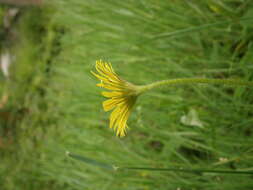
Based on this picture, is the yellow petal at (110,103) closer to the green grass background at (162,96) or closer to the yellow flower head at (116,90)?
the yellow flower head at (116,90)

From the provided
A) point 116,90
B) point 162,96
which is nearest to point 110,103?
point 116,90

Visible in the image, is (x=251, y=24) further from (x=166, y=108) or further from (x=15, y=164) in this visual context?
(x=15, y=164)

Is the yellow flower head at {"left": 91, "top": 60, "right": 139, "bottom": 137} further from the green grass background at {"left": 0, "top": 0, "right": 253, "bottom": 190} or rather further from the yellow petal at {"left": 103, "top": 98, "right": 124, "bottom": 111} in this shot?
the green grass background at {"left": 0, "top": 0, "right": 253, "bottom": 190}

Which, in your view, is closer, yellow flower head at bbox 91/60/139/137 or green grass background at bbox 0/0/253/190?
yellow flower head at bbox 91/60/139/137

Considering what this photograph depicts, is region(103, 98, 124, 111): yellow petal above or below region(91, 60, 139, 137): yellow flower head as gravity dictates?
below

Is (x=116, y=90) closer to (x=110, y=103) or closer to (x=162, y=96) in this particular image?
(x=110, y=103)

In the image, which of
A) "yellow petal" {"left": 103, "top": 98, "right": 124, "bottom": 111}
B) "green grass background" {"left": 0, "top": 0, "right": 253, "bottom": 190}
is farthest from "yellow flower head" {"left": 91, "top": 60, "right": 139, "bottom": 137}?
"green grass background" {"left": 0, "top": 0, "right": 253, "bottom": 190}

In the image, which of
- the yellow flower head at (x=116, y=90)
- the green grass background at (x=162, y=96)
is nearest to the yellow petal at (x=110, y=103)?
the yellow flower head at (x=116, y=90)

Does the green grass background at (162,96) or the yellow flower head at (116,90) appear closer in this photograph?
the yellow flower head at (116,90)

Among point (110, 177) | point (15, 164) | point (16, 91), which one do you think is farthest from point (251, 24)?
point (16, 91)
